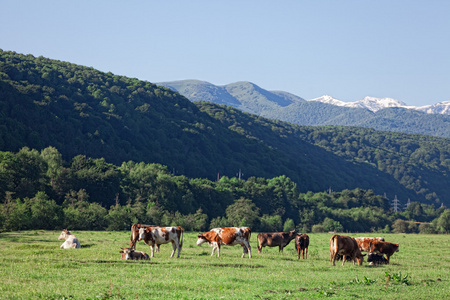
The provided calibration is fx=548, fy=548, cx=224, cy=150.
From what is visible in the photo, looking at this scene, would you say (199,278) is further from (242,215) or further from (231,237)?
(242,215)

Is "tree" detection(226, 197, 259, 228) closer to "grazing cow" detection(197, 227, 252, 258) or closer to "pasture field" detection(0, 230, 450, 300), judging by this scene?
"grazing cow" detection(197, 227, 252, 258)

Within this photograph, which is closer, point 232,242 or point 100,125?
point 232,242

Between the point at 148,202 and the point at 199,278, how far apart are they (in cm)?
6995

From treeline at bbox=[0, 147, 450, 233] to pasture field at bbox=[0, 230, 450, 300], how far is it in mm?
29633

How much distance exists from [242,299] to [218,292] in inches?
57.7

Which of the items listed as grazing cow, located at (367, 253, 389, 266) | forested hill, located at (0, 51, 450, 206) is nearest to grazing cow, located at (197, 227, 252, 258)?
grazing cow, located at (367, 253, 389, 266)

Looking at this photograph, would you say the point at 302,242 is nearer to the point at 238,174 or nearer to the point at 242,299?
the point at 242,299

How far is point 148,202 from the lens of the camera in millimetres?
91125

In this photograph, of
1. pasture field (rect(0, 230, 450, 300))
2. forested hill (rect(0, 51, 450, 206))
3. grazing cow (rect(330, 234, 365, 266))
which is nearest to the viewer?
pasture field (rect(0, 230, 450, 300))

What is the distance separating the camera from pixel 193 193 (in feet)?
351

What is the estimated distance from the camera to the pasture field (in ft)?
61.3

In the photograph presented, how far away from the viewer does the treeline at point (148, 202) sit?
6291 centimetres

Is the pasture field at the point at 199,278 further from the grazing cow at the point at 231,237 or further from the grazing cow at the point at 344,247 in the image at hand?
the grazing cow at the point at 231,237

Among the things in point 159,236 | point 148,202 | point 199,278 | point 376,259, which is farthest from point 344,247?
point 148,202
